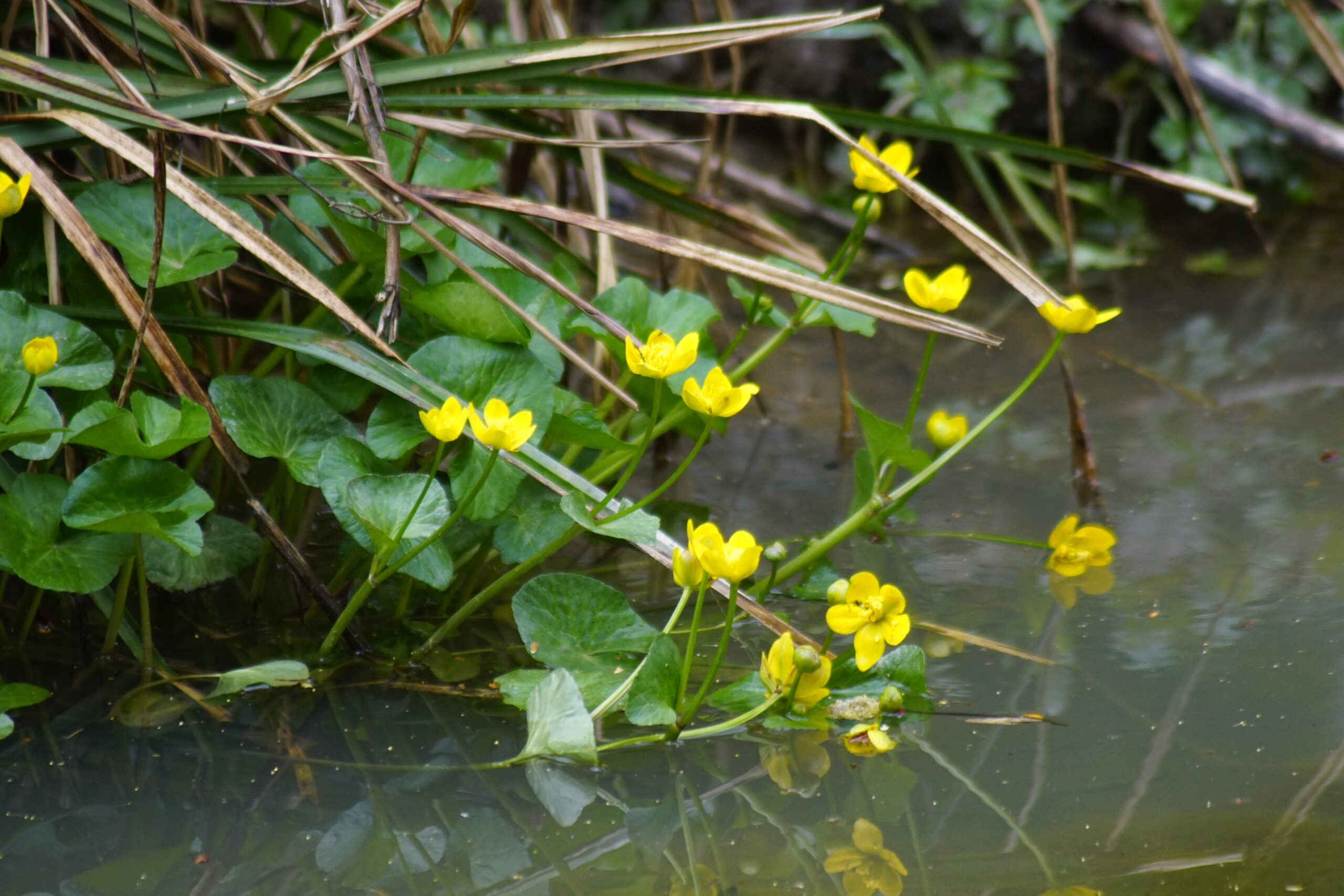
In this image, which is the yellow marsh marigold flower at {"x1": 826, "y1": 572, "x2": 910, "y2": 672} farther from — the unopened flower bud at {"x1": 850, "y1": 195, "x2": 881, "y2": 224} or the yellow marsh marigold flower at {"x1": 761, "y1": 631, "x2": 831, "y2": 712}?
the unopened flower bud at {"x1": 850, "y1": 195, "x2": 881, "y2": 224}

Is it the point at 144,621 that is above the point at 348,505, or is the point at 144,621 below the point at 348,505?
below

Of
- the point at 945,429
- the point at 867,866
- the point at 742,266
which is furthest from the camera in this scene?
the point at 945,429

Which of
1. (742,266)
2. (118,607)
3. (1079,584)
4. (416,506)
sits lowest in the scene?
(1079,584)

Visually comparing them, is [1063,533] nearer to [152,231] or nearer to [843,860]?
[843,860]

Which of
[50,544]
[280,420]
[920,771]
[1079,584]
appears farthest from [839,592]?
[50,544]

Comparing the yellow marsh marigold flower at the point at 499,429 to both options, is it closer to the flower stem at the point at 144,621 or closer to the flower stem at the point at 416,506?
the flower stem at the point at 416,506

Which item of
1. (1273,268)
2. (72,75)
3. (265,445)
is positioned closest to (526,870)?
(265,445)

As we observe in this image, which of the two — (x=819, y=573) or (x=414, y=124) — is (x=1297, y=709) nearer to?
(x=819, y=573)
